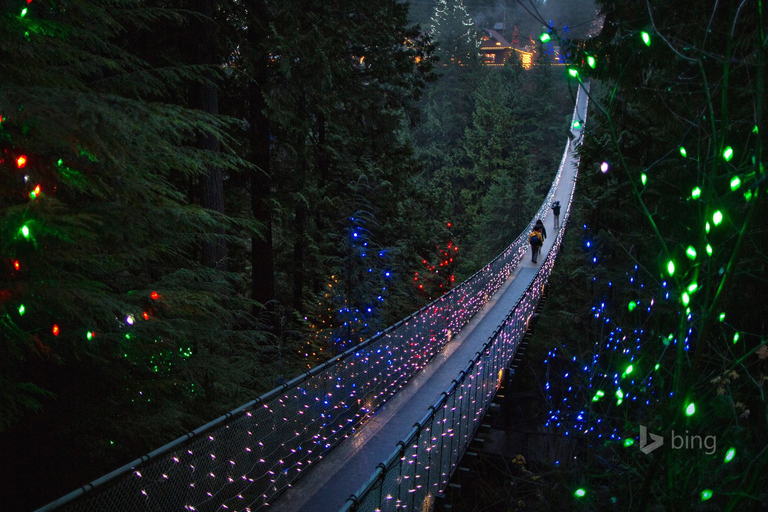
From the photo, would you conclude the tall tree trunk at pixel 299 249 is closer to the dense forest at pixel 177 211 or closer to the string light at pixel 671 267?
the dense forest at pixel 177 211

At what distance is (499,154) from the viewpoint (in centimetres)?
3812

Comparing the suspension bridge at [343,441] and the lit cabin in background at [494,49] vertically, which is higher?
the lit cabin in background at [494,49]

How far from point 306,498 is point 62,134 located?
3764 millimetres

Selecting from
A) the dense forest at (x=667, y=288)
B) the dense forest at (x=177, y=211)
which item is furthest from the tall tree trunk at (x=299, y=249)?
the dense forest at (x=667, y=288)

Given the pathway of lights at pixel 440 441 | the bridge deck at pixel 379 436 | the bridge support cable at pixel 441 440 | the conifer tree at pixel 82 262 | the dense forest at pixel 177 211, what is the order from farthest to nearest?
1. the bridge deck at pixel 379 436
2. the pathway of lights at pixel 440 441
3. the bridge support cable at pixel 441 440
4. the dense forest at pixel 177 211
5. the conifer tree at pixel 82 262

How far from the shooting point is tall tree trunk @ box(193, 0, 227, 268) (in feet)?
23.6

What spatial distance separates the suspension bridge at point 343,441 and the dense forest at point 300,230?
1.39 ft

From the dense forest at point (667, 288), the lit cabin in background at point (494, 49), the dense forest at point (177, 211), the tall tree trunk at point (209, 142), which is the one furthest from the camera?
the lit cabin in background at point (494, 49)

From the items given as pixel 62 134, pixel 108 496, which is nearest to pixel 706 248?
pixel 62 134

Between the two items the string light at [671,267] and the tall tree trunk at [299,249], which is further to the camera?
the tall tree trunk at [299,249]

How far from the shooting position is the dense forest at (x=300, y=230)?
3.18 metres

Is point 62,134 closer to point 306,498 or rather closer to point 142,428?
point 142,428

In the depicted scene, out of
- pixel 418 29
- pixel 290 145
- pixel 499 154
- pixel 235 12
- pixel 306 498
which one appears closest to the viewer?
pixel 306 498

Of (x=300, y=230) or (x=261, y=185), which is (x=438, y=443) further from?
(x=300, y=230)
